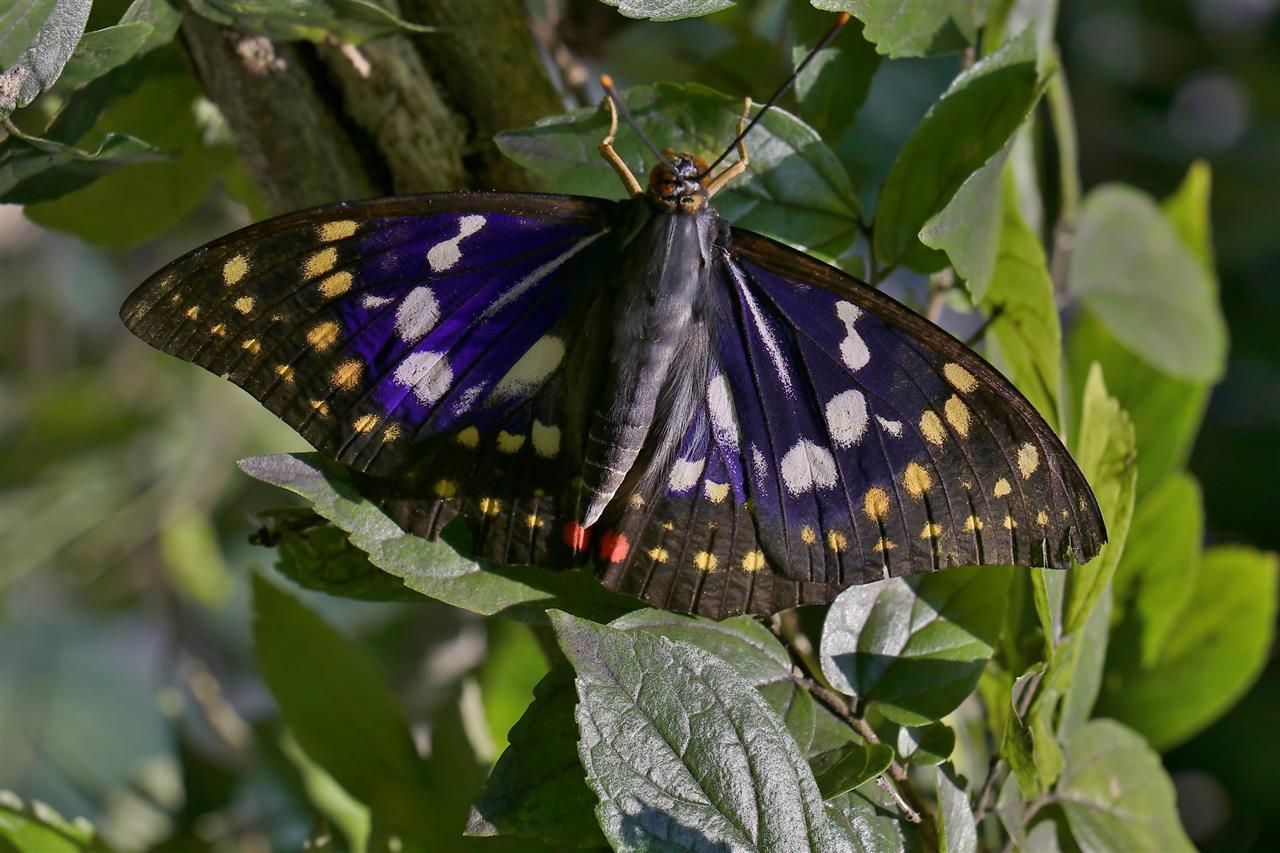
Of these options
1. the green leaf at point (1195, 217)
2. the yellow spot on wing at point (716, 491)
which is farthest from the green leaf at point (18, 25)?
the green leaf at point (1195, 217)

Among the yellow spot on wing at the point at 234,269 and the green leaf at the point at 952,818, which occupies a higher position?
the yellow spot on wing at the point at 234,269

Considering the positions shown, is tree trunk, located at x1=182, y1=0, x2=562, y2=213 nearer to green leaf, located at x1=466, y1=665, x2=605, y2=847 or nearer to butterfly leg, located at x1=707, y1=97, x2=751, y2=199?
butterfly leg, located at x1=707, y1=97, x2=751, y2=199

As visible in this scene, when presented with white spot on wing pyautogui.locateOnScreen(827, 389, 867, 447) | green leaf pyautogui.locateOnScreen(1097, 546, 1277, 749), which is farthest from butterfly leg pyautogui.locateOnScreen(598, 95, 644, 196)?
green leaf pyautogui.locateOnScreen(1097, 546, 1277, 749)

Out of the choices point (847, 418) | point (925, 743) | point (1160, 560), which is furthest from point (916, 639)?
point (1160, 560)

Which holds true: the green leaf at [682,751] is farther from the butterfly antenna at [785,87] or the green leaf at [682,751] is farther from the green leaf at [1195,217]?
the green leaf at [1195,217]

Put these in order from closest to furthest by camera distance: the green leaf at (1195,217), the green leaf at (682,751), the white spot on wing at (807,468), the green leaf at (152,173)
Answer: the green leaf at (682,751) → the white spot on wing at (807,468) → the green leaf at (152,173) → the green leaf at (1195,217)

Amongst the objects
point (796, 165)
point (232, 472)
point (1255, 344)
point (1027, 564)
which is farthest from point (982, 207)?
point (232, 472)

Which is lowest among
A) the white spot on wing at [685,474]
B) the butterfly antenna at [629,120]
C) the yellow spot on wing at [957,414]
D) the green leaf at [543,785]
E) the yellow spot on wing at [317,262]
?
the green leaf at [543,785]
